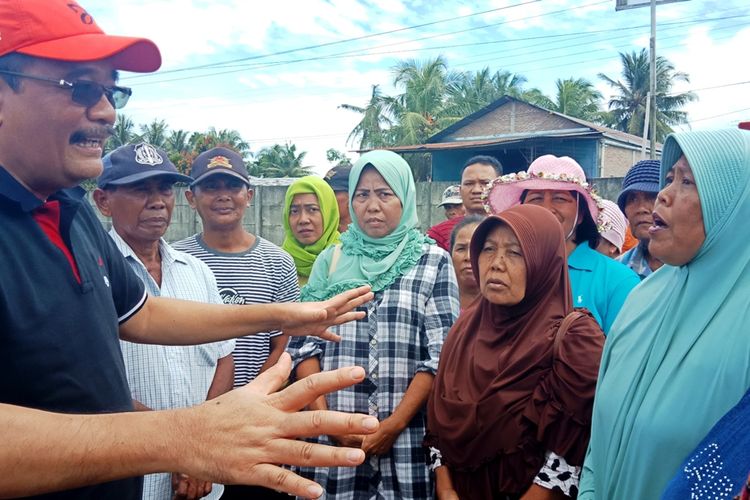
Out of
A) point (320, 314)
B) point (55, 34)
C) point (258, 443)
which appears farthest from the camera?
point (320, 314)

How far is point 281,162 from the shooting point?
38.9m

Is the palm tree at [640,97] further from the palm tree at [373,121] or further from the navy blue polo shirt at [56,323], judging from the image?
the navy blue polo shirt at [56,323]

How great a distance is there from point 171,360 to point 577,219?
7.31ft

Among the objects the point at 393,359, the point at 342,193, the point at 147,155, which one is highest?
the point at 147,155

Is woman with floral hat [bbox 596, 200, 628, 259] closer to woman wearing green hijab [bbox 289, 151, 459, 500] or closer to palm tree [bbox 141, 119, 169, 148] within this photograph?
woman wearing green hijab [bbox 289, 151, 459, 500]

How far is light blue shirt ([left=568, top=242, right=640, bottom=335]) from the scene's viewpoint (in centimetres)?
279


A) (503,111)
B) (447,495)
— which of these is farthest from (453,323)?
(503,111)

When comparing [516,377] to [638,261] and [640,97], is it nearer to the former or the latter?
[638,261]

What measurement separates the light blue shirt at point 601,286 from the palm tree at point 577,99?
105ft

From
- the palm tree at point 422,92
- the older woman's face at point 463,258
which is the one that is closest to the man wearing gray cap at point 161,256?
the older woman's face at point 463,258

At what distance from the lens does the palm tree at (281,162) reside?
37688mm

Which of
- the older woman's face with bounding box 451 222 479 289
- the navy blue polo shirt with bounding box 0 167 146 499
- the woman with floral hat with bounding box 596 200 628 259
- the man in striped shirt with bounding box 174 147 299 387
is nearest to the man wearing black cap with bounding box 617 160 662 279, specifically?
the woman with floral hat with bounding box 596 200 628 259

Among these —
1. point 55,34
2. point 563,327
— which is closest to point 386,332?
point 563,327

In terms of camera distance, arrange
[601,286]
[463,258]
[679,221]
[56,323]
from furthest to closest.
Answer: [463,258] < [601,286] < [679,221] < [56,323]
